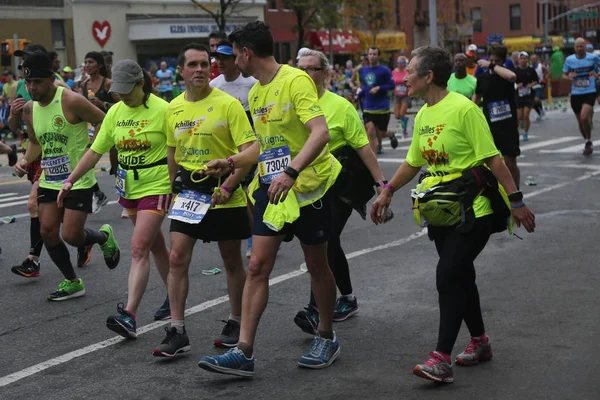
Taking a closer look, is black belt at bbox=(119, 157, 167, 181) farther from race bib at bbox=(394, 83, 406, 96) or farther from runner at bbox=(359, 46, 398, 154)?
race bib at bbox=(394, 83, 406, 96)

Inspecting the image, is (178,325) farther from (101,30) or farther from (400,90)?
(101,30)

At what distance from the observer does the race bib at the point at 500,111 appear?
12.7 m

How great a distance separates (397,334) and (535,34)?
271ft

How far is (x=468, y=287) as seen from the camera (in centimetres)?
586

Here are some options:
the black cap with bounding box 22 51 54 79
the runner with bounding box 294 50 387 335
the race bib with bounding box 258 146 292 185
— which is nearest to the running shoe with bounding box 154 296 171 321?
the runner with bounding box 294 50 387 335

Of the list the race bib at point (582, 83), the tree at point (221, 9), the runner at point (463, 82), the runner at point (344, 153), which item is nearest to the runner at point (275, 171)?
the runner at point (344, 153)

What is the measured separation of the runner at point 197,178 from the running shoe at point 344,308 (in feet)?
3.33

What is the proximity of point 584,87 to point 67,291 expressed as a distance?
1267 centimetres

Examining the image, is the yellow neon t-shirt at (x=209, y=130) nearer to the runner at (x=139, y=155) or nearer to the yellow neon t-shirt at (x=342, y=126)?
the runner at (x=139, y=155)

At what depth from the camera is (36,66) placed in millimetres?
7992

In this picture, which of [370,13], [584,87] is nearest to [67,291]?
[584,87]

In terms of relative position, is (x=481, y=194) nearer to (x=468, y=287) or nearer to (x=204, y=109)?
(x=468, y=287)

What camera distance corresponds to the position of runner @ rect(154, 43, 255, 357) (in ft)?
20.7

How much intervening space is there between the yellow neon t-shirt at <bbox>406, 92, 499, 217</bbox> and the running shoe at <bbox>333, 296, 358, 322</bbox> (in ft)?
5.67
